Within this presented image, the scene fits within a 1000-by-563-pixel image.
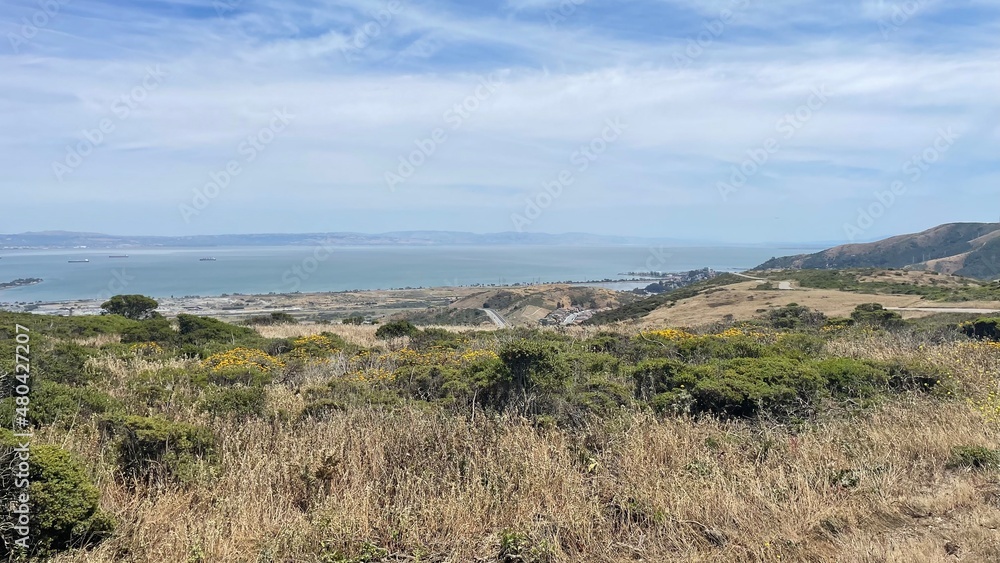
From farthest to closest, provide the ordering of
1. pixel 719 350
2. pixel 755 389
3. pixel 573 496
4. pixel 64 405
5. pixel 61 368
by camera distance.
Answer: pixel 719 350, pixel 61 368, pixel 755 389, pixel 64 405, pixel 573 496

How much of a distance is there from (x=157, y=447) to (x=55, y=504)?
1245mm

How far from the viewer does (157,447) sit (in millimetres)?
4465

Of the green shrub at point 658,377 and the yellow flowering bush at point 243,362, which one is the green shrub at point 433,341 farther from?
the green shrub at point 658,377

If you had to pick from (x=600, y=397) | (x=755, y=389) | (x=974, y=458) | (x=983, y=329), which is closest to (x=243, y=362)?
(x=600, y=397)

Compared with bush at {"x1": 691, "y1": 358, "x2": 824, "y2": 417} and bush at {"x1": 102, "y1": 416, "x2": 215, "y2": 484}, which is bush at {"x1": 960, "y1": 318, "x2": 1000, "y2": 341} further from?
bush at {"x1": 102, "y1": 416, "x2": 215, "y2": 484}

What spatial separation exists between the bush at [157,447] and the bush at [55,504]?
2.23 ft

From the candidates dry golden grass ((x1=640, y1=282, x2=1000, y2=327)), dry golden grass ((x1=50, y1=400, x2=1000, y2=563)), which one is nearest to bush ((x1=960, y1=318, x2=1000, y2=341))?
dry golden grass ((x1=50, y1=400, x2=1000, y2=563))

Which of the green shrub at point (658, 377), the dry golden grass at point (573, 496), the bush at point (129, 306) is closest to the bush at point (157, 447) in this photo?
the dry golden grass at point (573, 496)

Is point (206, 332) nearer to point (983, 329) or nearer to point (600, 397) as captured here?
point (600, 397)

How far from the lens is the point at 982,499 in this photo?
12.5 feet

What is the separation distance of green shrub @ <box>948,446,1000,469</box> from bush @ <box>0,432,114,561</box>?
634 cm

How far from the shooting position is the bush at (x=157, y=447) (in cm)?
422

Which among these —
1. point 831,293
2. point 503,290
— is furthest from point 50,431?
point 503,290

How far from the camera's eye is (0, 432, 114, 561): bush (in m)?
3.18
